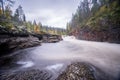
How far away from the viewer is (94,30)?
95.1 feet

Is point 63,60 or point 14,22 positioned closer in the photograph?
point 63,60

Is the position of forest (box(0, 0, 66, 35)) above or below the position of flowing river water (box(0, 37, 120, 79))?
above

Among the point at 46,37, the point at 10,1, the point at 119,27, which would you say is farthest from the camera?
the point at 46,37

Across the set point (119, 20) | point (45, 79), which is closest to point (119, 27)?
point (119, 20)

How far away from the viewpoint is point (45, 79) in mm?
6441

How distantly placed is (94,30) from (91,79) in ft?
82.8

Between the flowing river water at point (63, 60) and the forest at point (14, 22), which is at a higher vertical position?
the forest at point (14, 22)

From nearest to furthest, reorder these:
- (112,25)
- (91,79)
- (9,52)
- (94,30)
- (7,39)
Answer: (91,79) < (7,39) < (9,52) < (112,25) < (94,30)

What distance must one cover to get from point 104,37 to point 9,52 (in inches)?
896

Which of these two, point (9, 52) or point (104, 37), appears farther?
point (104, 37)

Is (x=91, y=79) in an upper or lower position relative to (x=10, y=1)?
lower

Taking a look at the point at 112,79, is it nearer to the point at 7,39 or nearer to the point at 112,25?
the point at 7,39

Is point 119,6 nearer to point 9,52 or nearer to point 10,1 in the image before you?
point 10,1

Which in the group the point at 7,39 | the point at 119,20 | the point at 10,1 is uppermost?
the point at 10,1
